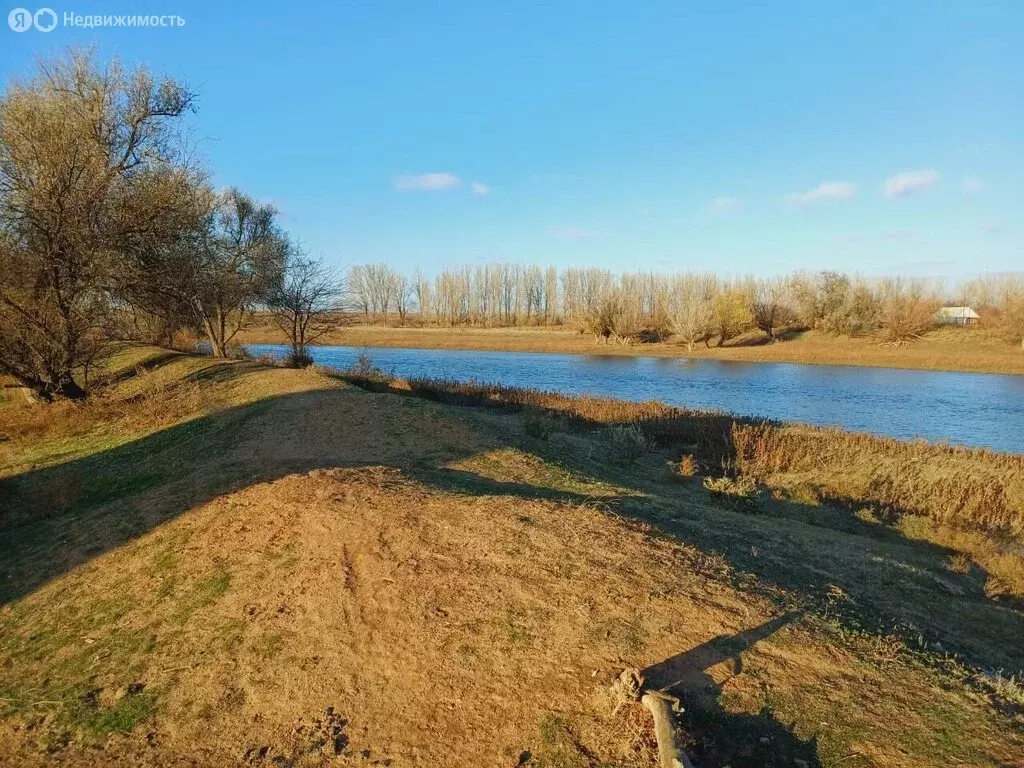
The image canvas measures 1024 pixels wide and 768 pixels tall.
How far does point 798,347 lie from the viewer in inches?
2133

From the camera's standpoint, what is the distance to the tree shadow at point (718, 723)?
342cm

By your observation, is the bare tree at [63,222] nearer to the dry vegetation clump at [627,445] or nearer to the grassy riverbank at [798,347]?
the dry vegetation clump at [627,445]

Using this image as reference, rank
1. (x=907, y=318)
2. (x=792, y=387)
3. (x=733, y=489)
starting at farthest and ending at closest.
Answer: (x=907, y=318) → (x=792, y=387) → (x=733, y=489)

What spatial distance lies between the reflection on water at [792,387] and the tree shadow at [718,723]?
1902 cm

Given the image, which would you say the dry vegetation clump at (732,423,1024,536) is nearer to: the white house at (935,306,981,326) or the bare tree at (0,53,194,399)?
the bare tree at (0,53,194,399)

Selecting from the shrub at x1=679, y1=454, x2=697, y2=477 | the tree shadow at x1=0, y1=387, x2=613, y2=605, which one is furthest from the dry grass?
the tree shadow at x1=0, y1=387, x2=613, y2=605

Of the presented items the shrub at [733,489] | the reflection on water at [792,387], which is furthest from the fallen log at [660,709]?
the reflection on water at [792,387]

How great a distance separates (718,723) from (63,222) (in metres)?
14.9

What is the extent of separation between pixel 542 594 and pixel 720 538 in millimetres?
3045

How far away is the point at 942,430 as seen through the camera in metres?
21.8

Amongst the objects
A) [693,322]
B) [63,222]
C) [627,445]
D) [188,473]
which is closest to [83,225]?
[63,222]

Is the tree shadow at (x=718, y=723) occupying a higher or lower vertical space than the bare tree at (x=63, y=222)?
lower

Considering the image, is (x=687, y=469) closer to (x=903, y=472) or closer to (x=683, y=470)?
(x=683, y=470)

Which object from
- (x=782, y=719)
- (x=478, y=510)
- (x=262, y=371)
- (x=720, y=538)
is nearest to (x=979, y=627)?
(x=720, y=538)
